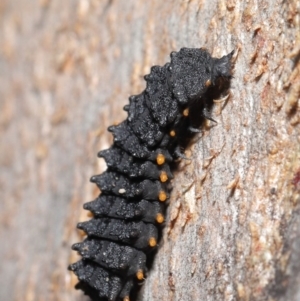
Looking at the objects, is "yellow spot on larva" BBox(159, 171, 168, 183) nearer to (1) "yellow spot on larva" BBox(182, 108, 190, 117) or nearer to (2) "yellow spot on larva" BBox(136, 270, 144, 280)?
(1) "yellow spot on larva" BBox(182, 108, 190, 117)

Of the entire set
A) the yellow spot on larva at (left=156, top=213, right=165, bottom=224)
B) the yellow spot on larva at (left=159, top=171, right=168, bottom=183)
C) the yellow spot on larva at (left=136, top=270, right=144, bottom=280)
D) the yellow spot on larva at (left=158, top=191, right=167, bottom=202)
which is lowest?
the yellow spot on larva at (left=136, top=270, right=144, bottom=280)

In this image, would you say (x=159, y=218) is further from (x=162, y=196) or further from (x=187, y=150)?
(x=187, y=150)

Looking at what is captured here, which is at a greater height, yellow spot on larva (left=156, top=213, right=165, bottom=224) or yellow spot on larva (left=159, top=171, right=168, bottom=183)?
yellow spot on larva (left=159, top=171, right=168, bottom=183)

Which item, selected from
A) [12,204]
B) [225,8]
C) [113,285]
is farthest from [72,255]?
[225,8]

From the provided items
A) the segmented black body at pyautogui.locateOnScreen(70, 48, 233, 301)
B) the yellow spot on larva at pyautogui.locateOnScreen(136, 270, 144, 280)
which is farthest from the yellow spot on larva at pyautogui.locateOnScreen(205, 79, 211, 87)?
the yellow spot on larva at pyautogui.locateOnScreen(136, 270, 144, 280)

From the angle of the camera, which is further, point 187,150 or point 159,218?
point 187,150

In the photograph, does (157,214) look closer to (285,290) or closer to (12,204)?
(285,290)

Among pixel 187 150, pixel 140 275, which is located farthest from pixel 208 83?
pixel 140 275
